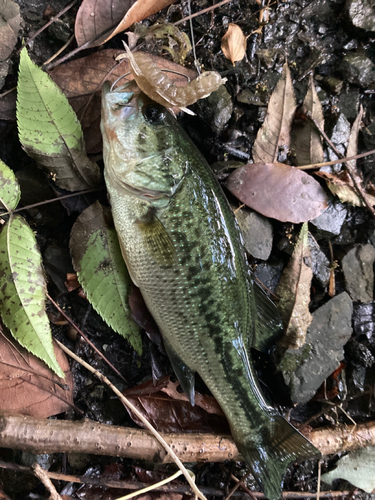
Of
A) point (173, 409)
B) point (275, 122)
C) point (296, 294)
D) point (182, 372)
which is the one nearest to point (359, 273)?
point (296, 294)

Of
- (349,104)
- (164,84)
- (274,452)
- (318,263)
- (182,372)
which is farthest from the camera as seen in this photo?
(349,104)

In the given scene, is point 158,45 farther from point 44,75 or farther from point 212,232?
point 212,232

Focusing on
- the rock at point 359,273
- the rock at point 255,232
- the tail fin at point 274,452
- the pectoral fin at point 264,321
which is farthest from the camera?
the rock at point 359,273

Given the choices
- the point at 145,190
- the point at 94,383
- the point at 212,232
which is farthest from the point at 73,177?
the point at 94,383

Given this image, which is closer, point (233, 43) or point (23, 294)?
point (23, 294)

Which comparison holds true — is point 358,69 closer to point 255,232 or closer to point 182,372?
point 255,232

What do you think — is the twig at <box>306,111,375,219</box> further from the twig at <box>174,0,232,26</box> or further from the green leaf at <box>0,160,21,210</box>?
the green leaf at <box>0,160,21,210</box>

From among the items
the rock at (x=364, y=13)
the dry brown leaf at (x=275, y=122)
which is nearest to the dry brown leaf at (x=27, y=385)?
the dry brown leaf at (x=275, y=122)

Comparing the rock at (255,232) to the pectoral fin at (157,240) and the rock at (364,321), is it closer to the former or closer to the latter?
the pectoral fin at (157,240)

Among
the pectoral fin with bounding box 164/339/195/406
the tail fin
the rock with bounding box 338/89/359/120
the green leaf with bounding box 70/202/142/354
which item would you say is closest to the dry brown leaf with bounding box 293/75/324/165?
the rock with bounding box 338/89/359/120
